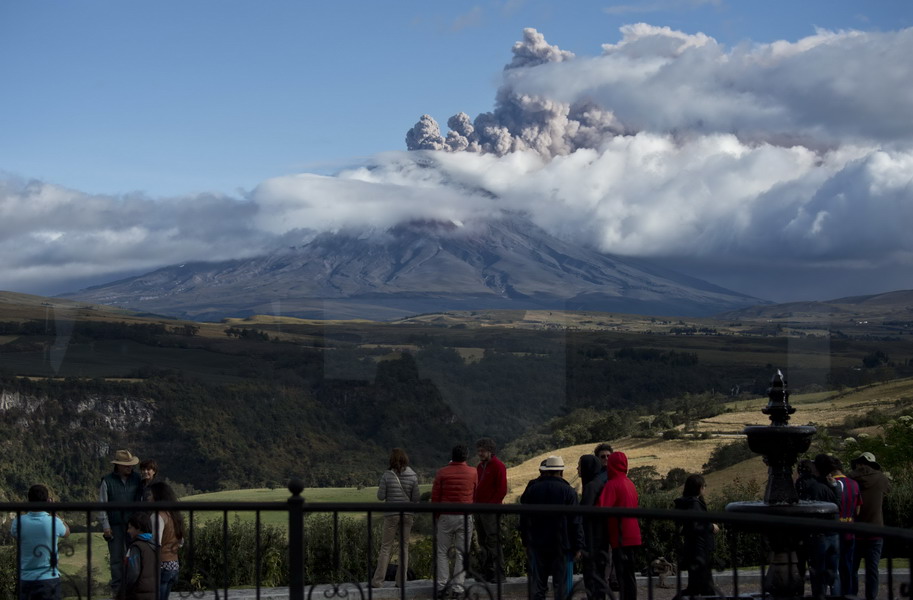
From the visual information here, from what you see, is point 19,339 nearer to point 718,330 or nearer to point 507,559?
point 507,559

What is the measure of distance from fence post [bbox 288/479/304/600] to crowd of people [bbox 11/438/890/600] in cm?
82

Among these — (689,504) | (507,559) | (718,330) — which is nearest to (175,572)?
(689,504)

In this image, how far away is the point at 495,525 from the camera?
31.5ft

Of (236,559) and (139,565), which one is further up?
(139,565)

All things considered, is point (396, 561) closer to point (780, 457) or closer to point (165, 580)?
point (165, 580)

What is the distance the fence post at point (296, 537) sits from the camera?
499 centimetres

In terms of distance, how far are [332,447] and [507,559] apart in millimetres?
43706

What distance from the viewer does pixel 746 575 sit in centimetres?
1157

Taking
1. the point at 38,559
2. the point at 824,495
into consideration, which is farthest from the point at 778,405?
the point at 38,559

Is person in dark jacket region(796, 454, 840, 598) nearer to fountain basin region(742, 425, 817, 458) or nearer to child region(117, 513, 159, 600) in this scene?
fountain basin region(742, 425, 817, 458)

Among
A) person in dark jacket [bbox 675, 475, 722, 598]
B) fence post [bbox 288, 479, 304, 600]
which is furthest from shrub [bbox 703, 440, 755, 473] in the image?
fence post [bbox 288, 479, 304, 600]

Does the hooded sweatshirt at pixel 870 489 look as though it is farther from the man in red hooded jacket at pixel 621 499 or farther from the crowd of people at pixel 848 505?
the man in red hooded jacket at pixel 621 499

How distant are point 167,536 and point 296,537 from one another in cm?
312

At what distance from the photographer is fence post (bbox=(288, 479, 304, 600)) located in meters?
4.99
